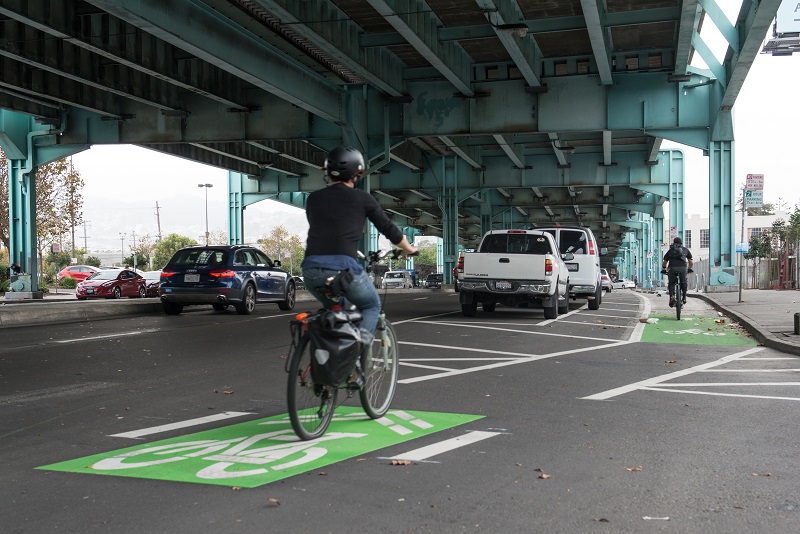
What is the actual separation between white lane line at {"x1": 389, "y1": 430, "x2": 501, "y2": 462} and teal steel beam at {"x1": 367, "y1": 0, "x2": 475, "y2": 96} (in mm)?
13154

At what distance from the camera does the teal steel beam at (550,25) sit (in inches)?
832

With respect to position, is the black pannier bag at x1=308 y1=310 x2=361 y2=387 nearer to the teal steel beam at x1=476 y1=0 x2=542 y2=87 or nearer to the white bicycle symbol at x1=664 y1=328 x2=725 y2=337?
the white bicycle symbol at x1=664 y1=328 x2=725 y2=337

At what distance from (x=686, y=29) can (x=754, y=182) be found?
4.15 m

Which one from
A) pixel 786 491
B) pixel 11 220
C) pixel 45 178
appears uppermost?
pixel 45 178

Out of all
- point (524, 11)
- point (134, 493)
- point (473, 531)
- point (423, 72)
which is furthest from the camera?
point (423, 72)

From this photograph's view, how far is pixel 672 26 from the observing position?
23.2m

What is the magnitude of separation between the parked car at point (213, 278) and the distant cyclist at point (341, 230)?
14779 mm

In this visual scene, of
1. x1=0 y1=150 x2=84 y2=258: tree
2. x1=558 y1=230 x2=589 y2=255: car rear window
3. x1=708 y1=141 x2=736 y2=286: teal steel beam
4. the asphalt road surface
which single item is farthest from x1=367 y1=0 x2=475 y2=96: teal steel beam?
x1=0 y1=150 x2=84 y2=258: tree

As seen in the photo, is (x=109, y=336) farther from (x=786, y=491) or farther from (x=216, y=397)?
(x=786, y=491)

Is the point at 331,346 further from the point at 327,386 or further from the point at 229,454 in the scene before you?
the point at 229,454

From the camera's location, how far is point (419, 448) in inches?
226

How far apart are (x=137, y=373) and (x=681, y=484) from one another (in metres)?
6.56

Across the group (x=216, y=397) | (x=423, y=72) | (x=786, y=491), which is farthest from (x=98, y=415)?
(x=423, y=72)

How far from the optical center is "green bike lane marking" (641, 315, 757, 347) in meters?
14.2
